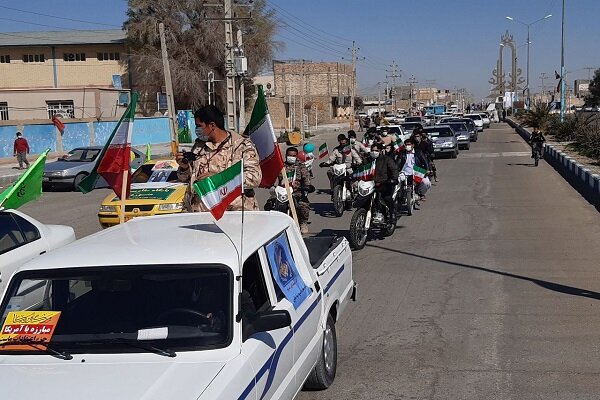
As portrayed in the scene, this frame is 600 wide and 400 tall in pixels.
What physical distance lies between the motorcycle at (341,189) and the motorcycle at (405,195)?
1.21 m

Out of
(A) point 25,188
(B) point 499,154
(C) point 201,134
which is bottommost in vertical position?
(B) point 499,154

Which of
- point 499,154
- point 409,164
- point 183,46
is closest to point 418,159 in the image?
point 409,164

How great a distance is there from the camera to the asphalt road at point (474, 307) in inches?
245

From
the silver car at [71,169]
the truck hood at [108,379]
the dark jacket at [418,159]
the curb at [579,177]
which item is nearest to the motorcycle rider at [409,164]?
the dark jacket at [418,159]

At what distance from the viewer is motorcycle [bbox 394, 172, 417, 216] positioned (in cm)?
1466

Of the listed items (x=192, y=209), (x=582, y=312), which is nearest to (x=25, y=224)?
(x=192, y=209)

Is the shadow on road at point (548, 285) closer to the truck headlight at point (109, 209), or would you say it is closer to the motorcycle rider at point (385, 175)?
the motorcycle rider at point (385, 175)

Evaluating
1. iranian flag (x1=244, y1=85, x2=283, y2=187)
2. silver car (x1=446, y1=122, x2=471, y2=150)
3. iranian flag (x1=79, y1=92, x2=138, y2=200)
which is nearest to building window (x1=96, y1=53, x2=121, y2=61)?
silver car (x1=446, y1=122, x2=471, y2=150)

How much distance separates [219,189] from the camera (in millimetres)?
5043

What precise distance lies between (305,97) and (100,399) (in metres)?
103

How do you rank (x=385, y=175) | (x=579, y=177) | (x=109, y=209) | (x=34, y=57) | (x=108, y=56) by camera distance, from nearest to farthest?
(x=385, y=175)
(x=109, y=209)
(x=579, y=177)
(x=34, y=57)
(x=108, y=56)

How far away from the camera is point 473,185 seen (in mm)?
23250

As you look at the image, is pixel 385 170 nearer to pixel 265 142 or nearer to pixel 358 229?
pixel 358 229

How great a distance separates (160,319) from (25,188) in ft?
13.0
